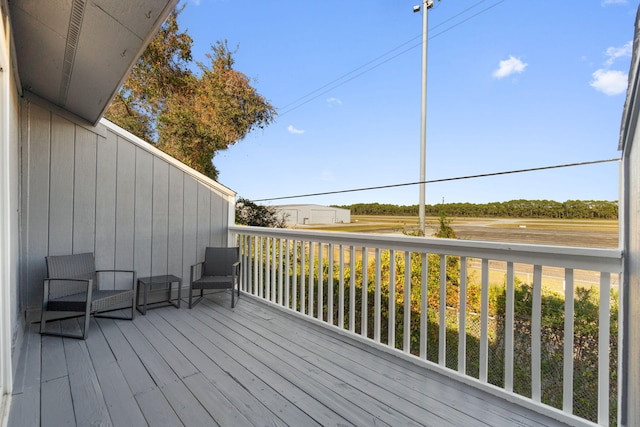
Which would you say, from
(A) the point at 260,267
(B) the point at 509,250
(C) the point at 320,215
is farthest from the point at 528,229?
(A) the point at 260,267

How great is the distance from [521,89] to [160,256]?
21.6ft

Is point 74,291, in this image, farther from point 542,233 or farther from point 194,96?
point 194,96

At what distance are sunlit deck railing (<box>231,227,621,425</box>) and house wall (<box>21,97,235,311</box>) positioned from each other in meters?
0.76

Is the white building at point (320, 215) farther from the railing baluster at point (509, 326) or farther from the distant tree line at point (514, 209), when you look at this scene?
the railing baluster at point (509, 326)

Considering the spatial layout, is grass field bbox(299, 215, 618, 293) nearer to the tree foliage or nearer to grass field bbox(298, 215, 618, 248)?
grass field bbox(298, 215, 618, 248)

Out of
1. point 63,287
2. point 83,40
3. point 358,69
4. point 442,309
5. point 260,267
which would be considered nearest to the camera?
point 83,40

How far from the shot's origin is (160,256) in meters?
3.95

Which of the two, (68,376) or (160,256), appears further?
(160,256)

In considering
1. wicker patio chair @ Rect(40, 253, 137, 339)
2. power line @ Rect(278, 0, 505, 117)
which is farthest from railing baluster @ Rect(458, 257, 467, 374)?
power line @ Rect(278, 0, 505, 117)

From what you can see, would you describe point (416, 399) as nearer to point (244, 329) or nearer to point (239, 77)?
point (244, 329)

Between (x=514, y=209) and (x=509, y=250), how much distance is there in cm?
153

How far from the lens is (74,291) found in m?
3.08

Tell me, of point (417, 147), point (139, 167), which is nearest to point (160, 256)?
point (139, 167)

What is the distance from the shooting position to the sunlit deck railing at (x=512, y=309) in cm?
165
